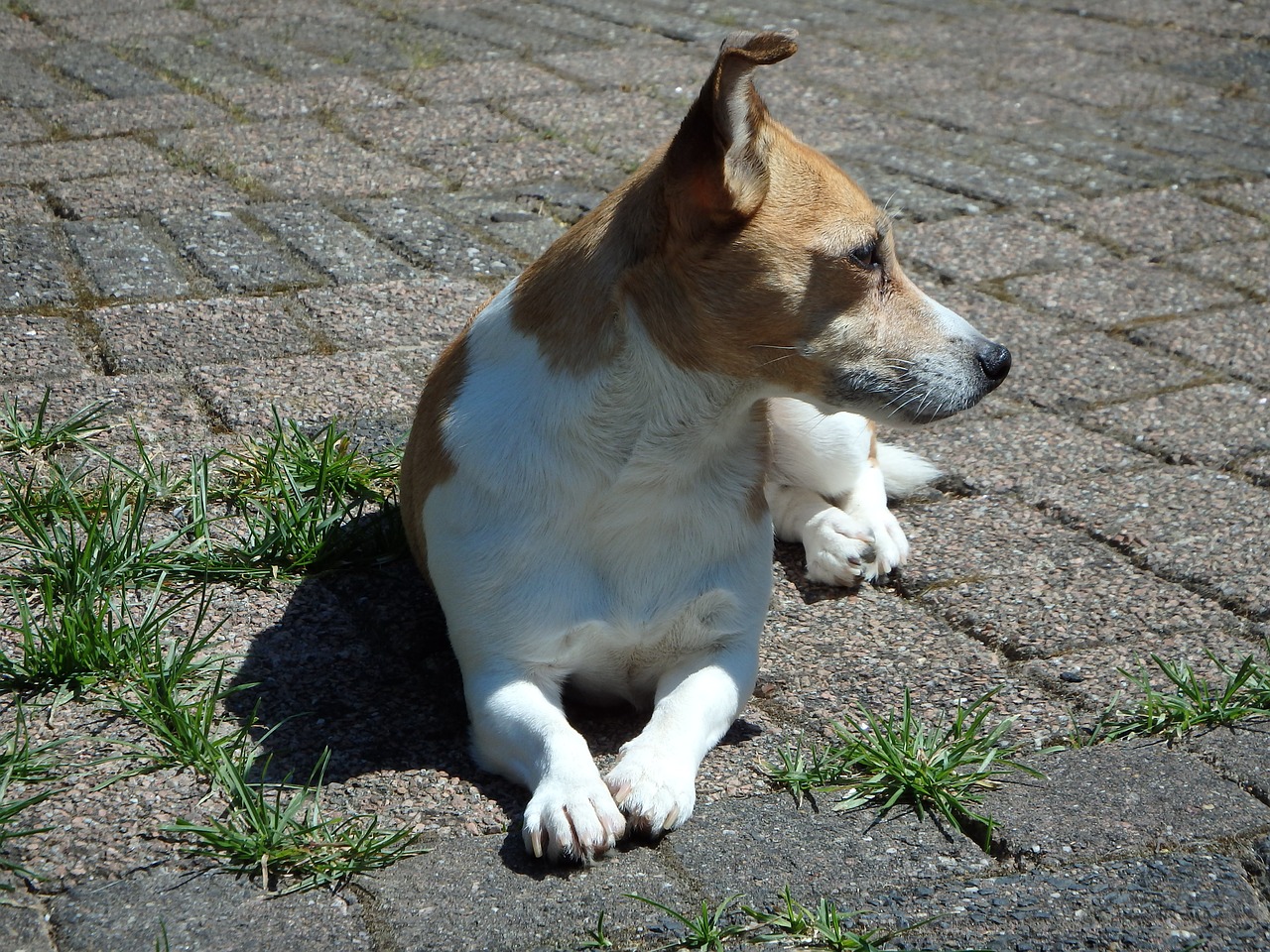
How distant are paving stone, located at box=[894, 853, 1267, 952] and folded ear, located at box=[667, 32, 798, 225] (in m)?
1.33

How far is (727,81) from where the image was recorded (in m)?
2.51

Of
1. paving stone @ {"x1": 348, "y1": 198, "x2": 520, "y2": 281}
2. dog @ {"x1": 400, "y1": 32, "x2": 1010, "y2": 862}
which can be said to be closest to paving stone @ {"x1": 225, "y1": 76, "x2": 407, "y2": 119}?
paving stone @ {"x1": 348, "y1": 198, "x2": 520, "y2": 281}

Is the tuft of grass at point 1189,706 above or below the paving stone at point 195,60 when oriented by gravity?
below

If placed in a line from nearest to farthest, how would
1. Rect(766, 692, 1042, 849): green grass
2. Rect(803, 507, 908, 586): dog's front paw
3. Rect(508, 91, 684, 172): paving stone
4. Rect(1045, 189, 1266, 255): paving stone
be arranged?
Rect(766, 692, 1042, 849): green grass
Rect(803, 507, 908, 586): dog's front paw
Rect(1045, 189, 1266, 255): paving stone
Rect(508, 91, 684, 172): paving stone

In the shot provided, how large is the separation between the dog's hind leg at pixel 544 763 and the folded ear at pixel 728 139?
40.4 inches

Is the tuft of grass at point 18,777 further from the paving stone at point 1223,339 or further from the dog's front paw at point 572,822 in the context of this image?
the paving stone at point 1223,339

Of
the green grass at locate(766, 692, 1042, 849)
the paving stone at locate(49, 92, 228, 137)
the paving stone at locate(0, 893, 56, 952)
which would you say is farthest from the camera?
the paving stone at locate(49, 92, 228, 137)

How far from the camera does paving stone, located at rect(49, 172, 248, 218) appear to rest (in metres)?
5.03

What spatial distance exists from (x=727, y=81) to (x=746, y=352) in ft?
1.73

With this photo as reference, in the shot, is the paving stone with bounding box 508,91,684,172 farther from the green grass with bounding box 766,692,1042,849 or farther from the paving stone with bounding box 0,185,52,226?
the green grass with bounding box 766,692,1042,849

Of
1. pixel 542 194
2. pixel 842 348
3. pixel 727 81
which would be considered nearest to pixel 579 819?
pixel 842 348

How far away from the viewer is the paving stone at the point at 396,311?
14.4 feet

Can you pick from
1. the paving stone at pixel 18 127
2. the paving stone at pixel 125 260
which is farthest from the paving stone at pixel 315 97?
the paving stone at pixel 125 260

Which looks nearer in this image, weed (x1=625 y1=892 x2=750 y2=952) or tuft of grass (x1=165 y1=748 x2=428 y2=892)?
weed (x1=625 y1=892 x2=750 y2=952)
